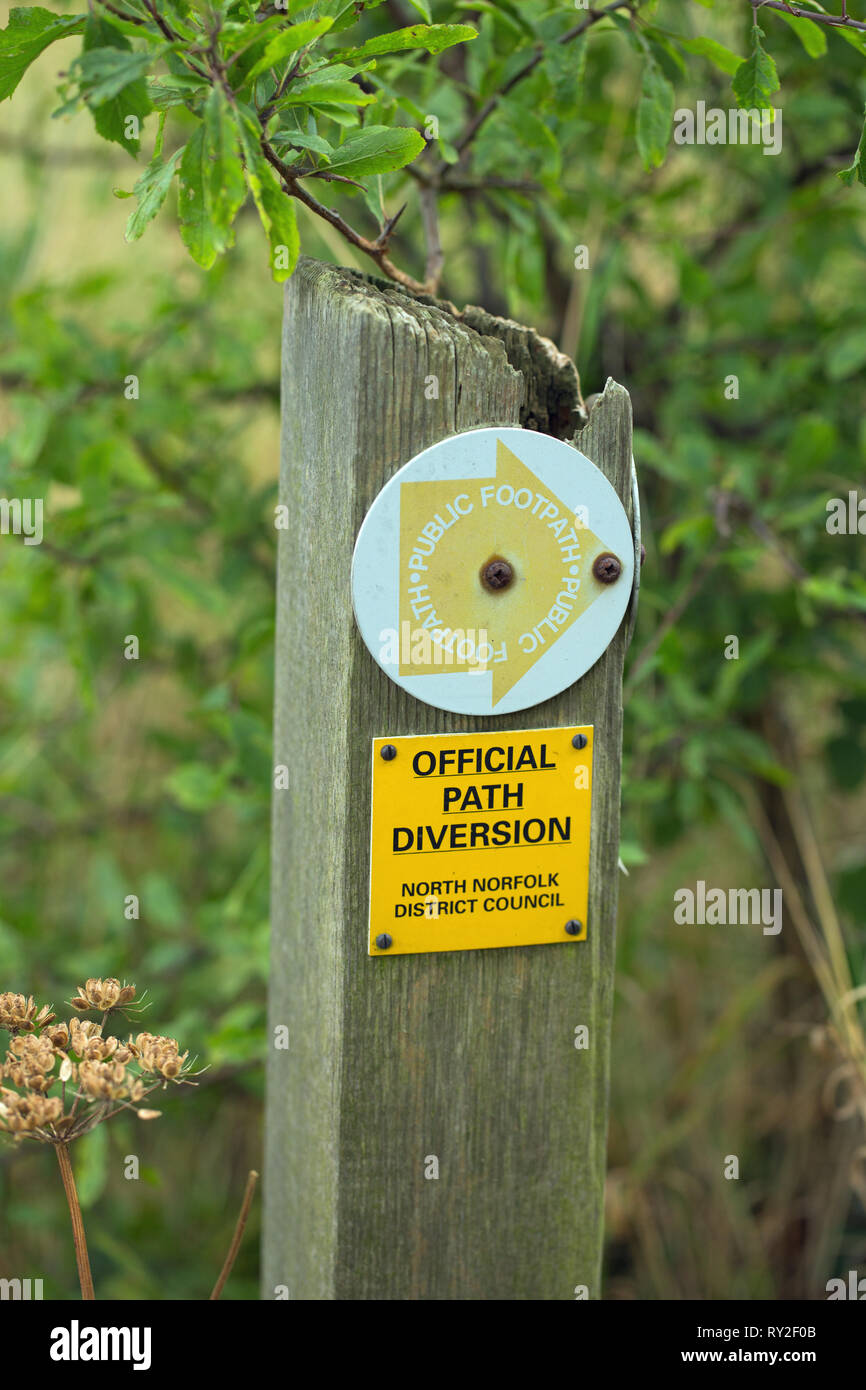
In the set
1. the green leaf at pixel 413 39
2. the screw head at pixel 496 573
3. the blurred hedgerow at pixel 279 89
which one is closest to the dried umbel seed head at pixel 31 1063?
the screw head at pixel 496 573

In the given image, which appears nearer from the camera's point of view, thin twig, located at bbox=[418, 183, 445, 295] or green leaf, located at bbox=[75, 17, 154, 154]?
green leaf, located at bbox=[75, 17, 154, 154]

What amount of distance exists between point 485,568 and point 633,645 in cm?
114

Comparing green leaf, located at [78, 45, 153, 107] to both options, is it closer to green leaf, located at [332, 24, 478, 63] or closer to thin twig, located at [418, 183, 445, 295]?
green leaf, located at [332, 24, 478, 63]

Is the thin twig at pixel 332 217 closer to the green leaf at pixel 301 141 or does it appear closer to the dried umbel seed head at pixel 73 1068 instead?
the green leaf at pixel 301 141

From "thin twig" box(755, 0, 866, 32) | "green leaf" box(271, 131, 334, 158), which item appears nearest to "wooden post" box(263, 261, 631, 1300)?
"green leaf" box(271, 131, 334, 158)

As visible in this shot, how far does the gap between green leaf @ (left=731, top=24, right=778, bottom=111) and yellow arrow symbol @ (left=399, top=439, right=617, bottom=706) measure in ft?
1.33

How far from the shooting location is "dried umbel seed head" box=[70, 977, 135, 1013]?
102 centimetres

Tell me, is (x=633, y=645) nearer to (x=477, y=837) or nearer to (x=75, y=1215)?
(x=477, y=837)

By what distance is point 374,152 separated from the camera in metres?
1.02

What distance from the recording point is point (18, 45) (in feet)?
2.92

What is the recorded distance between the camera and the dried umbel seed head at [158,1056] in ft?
3.13

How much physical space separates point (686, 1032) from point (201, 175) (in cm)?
226

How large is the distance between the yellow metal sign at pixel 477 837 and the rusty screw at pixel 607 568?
0.14 meters
